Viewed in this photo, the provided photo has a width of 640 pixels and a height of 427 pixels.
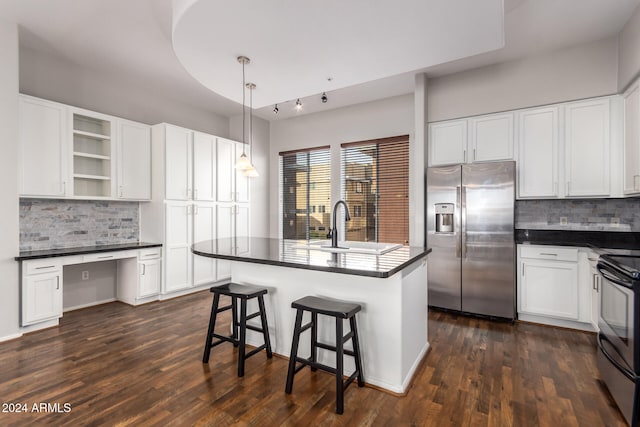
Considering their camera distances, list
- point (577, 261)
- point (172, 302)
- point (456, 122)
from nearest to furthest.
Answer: point (577, 261)
point (456, 122)
point (172, 302)

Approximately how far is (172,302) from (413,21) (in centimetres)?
430

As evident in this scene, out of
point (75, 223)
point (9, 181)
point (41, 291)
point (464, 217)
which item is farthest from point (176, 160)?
point (464, 217)

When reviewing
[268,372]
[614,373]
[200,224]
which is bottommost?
[268,372]

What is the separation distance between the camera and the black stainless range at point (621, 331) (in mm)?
1825

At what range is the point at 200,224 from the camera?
495 centimetres

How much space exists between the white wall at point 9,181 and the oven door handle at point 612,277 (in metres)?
5.00

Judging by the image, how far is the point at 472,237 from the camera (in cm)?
382

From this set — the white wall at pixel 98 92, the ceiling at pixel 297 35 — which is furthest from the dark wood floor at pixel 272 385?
the white wall at pixel 98 92

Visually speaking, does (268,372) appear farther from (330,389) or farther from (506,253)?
(506,253)

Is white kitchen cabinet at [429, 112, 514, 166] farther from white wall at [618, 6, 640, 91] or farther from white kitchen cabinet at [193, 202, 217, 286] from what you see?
white kitchen cabinet at [193, 202, 217, 286]

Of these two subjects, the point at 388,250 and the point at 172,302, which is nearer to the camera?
the point at 388,250

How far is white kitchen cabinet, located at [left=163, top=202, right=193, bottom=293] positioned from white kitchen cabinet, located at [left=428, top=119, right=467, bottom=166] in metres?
3.54

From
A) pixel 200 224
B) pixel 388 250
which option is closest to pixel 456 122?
pixel 388 250

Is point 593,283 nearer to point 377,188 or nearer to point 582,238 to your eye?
point 582,238
